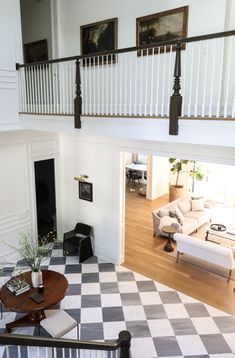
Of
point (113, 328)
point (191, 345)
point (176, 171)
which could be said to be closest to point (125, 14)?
point (113, 328)

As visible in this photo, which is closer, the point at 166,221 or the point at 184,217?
the point at 166,221

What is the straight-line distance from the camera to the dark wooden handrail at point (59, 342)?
5.21 ft

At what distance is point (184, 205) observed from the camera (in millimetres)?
9773

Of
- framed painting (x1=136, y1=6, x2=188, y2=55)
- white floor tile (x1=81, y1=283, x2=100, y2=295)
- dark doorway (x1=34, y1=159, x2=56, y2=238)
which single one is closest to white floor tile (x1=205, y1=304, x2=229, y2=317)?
white floor tile (x1=81, y1=283, x2=100, y2=295)

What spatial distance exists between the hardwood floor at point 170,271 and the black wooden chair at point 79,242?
1.00 m

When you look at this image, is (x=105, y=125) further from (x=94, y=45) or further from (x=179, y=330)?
(x=179, y=330)

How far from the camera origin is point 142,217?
402 inches

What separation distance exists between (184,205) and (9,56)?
6.56 meters

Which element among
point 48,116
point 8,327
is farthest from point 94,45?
point 8,327

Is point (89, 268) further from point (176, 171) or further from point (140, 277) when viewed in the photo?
point (176, 171)

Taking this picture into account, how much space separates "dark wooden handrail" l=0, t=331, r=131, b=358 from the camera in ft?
5.21

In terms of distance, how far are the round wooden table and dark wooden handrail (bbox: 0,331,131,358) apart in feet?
11.1

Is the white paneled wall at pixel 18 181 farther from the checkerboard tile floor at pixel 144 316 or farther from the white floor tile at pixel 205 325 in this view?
the white floor tile at pixel 205 325

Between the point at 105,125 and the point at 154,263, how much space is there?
405 centimetres
